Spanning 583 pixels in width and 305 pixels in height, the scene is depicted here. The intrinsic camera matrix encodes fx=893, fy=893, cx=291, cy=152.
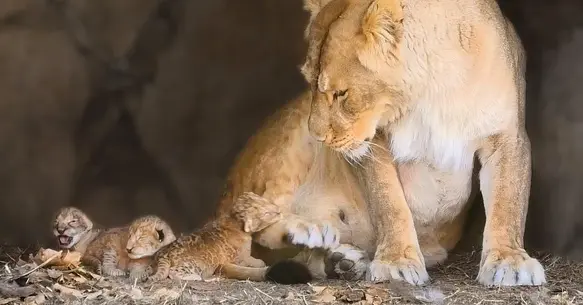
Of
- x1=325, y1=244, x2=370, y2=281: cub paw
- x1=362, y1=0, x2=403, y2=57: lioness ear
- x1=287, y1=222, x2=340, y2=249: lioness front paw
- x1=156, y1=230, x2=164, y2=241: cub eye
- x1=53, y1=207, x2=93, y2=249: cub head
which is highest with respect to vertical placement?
x1=362, y1=0, x2=403, y2=57: lioness ear

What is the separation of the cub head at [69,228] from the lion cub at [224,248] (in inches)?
14.6

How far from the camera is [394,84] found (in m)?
2.80

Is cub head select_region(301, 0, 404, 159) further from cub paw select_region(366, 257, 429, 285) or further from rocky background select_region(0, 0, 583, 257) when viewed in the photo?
rocky background select_region(0, 0, 583, 257)

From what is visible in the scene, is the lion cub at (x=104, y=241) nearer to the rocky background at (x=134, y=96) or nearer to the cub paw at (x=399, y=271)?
the cub paw at (x=399, y=271)

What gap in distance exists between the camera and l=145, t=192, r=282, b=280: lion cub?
9.09 ft

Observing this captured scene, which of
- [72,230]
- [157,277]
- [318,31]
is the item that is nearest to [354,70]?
[318,31]

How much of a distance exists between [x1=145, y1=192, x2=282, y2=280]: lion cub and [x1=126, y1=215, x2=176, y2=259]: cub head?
55 millimetres

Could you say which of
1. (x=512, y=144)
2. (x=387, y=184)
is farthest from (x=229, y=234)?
(x=512, y=144)

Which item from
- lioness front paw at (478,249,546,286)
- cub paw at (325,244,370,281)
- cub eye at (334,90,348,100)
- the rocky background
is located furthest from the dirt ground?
the rocky background

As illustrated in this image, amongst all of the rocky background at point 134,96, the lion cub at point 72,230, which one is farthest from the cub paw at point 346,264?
the rocky background at point 134,96

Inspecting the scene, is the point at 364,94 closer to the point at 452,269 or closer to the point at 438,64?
the point at 438,64

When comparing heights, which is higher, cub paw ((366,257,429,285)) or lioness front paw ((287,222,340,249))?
lioness front paw ((287,222,340,249))

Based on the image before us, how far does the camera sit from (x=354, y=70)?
108 inches

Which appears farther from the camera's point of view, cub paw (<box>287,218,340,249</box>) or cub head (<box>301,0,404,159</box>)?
cub paw (<box>287,218,340,249</box>)
